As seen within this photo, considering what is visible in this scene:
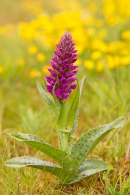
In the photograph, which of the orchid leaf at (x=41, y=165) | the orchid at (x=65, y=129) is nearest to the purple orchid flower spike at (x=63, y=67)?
the orchid at (x=65, y=129)

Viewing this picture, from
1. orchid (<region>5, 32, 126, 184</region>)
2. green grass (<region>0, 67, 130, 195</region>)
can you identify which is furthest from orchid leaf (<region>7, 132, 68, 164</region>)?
green grass (<region>0, 67, 130, 195</region>)

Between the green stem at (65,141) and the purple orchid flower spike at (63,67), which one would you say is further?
the green stem at (65,141)

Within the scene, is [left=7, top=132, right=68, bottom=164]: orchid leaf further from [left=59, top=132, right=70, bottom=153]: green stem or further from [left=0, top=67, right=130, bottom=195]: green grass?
[left=0, top=67, right=130, bottom=195]: green grass

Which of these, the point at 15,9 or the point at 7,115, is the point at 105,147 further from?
the point at 15,9

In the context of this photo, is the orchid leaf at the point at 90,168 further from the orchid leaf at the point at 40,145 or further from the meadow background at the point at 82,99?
the orchid leaf at the point at 40,145

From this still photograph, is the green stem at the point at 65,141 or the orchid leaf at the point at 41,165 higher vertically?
the green stem at the point at 65,141

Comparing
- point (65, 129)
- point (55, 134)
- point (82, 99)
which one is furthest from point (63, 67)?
point (82, 99)
